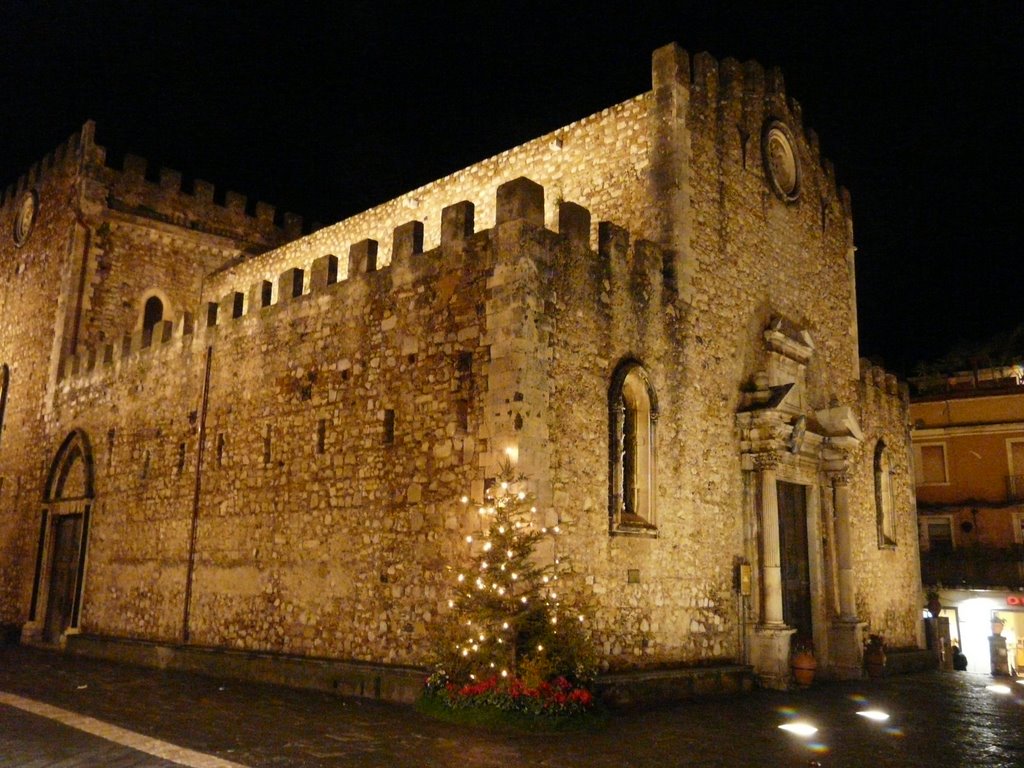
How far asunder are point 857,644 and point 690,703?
5890mm

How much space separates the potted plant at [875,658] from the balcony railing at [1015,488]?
14.4m

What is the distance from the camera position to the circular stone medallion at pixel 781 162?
16.3 meters

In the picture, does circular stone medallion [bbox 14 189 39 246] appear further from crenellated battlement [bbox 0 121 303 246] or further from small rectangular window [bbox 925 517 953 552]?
small rectangular window [bbox 925 517 953 552]

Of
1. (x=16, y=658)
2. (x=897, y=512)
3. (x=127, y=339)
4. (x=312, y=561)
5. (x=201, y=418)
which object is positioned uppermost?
(x=127, y=339)

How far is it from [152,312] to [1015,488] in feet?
85.5

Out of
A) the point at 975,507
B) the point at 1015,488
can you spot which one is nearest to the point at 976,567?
the point at 975,507

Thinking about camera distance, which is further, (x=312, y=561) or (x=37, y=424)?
(x=37, y=424)

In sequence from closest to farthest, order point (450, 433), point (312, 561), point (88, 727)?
point (88, 727)
point (450, 433)
point (312, 561)

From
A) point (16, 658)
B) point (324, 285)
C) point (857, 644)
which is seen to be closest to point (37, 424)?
point (16, 658)

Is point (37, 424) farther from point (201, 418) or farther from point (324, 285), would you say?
point (324, 285)

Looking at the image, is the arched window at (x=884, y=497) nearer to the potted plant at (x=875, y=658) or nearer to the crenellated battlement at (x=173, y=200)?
the potted plant at (x=875, y=658)

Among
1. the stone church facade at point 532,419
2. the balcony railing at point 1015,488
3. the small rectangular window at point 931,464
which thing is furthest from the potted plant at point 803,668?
the small rectangular window at point 931,464

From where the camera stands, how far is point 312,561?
13.3 metres

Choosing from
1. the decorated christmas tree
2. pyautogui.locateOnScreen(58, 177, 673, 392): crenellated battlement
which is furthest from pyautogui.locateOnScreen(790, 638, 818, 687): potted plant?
pyautogui.locateOnScreen(58, 177, 673, 392): crenellated battlement
